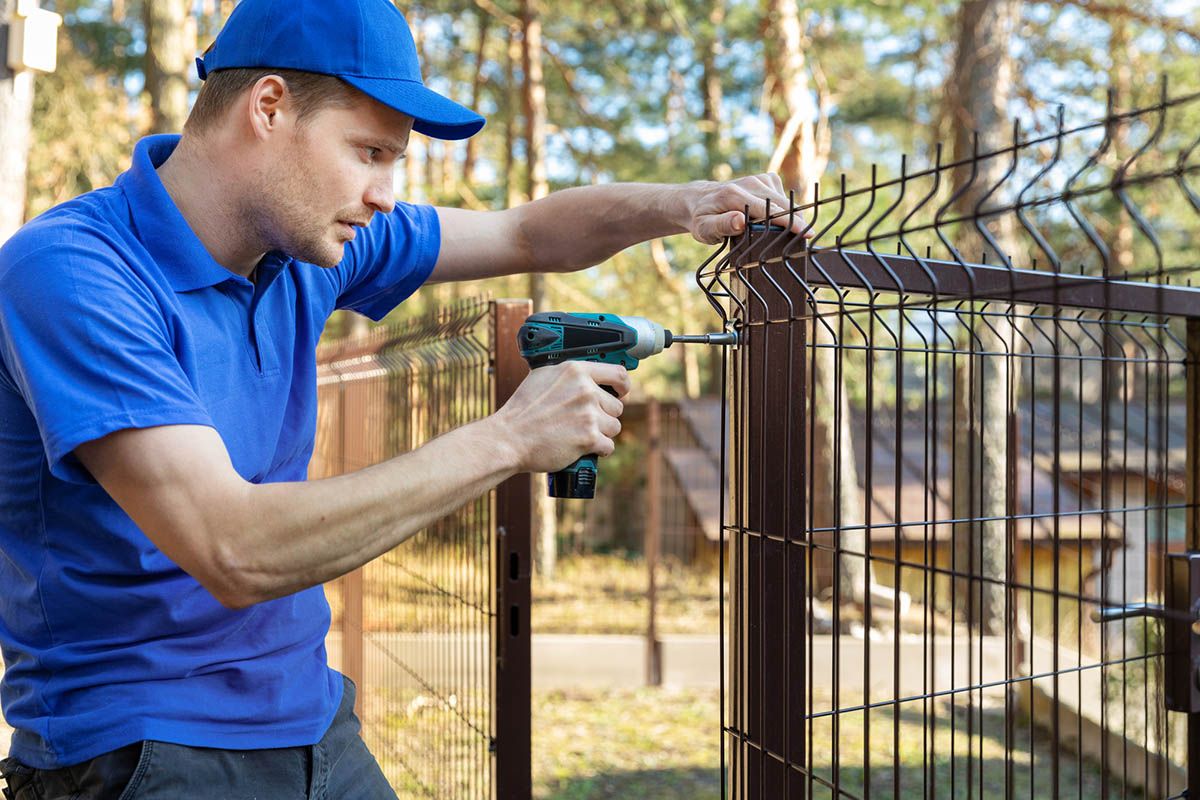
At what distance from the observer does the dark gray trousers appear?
164 centimetres

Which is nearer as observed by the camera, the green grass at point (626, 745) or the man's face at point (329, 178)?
the man's face at point (329, 178)

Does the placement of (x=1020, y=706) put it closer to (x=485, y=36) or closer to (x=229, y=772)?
(x=229, y=772)

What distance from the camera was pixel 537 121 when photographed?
10625 millimetres

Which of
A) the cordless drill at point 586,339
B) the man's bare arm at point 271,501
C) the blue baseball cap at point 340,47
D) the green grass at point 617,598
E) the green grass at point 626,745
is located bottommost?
the green grass at point 626,745

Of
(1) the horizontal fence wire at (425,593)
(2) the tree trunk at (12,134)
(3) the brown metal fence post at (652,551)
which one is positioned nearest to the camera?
(1) the horizontal fence wire at (425,593)

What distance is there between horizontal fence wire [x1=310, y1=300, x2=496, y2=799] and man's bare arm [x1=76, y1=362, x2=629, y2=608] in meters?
1.70

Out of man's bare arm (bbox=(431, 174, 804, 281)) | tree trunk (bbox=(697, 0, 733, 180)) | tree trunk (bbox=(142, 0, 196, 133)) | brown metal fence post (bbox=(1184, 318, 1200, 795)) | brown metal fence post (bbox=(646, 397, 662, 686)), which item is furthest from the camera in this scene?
tree trunk (bbox=(697, 0, 733, 180))

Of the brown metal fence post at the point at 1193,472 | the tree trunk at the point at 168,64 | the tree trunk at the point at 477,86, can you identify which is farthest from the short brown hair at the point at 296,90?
the tree trunk at the point at 477,86

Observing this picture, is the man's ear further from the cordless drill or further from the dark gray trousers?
the dark gray trousers

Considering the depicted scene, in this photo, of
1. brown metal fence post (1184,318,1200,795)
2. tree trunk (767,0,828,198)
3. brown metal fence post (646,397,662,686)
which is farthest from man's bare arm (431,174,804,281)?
tree trunk (767,0,828,198)

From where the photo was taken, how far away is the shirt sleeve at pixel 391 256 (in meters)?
2.36

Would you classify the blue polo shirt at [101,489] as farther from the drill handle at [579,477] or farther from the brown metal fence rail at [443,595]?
the brown metal fence rail at [443,595]

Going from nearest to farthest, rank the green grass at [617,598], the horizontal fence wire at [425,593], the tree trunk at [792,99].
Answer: the horizontal fence wire at [425,593] < the tree trunk at [792,99] < the green grass at [617,598]

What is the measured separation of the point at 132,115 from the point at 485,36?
17.6ft
